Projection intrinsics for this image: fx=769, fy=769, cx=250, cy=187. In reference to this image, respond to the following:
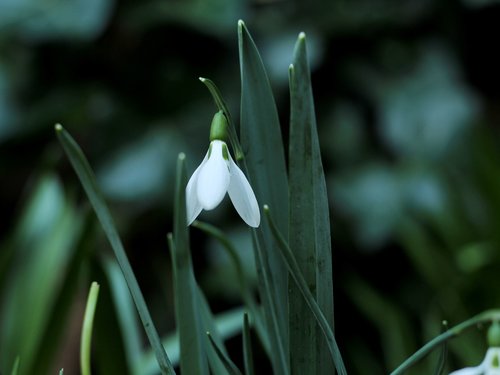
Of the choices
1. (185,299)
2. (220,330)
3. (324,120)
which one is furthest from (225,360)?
(324,120)

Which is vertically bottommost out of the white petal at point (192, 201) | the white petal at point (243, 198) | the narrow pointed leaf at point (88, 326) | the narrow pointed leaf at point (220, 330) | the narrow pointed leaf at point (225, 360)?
the narrow pointed leaf at point (225, 360)

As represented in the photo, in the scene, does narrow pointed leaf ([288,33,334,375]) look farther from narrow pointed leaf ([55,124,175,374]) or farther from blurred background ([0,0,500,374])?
blurred background ([0,0,500,374])

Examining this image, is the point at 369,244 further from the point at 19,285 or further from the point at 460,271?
the point at 19,285

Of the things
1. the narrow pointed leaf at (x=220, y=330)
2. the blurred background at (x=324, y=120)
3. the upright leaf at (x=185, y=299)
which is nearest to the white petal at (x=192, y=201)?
the upright leaf at (x=185, y=299)

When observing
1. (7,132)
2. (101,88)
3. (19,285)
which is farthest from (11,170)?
(19,285)

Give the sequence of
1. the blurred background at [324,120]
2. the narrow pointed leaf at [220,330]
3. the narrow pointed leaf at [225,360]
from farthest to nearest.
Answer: the blurred background at [324,120] < the narrow pointed leaf at [220,330] < the narrow pointed leaf at [225,360]

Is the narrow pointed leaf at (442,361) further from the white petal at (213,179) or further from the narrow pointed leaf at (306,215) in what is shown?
the white petal at (213,179)
